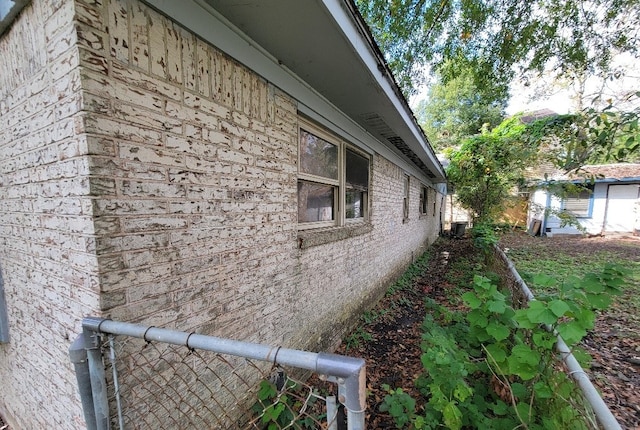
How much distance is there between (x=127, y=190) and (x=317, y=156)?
2.25 meters

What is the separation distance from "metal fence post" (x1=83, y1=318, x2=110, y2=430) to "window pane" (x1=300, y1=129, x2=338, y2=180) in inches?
85.9

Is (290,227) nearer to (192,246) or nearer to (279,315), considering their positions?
(279,315)

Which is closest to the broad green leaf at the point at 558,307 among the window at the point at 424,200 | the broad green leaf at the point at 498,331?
the broad green leaf at the point at 498,331

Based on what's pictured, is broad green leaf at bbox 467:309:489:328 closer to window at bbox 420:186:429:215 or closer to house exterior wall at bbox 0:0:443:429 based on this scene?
house exterior wall at bbox 0:0:443:429

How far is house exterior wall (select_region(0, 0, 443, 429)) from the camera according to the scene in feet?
4.04

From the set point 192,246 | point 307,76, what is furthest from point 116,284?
point 307,76

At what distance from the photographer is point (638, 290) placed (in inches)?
205

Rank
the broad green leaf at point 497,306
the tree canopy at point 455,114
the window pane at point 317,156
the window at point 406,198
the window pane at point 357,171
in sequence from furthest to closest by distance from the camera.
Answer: the tree canopy at point 455,114 → the window at point 406,198 → the window pane at point 357,171 → the window pane at point 317,156 → the broad green leaf at point 497,306

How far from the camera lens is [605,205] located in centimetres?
1411

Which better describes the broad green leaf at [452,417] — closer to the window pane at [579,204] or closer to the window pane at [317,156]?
the window pane at [317,156]

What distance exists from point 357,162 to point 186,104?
303 cm

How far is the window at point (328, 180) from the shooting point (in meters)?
2.99

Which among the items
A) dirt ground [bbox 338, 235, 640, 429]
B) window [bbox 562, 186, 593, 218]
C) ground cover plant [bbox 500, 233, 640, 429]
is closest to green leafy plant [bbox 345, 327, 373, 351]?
dirt ground [bbox 338, 235, 640, 429]

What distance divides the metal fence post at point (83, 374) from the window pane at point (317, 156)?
2.24 metres
